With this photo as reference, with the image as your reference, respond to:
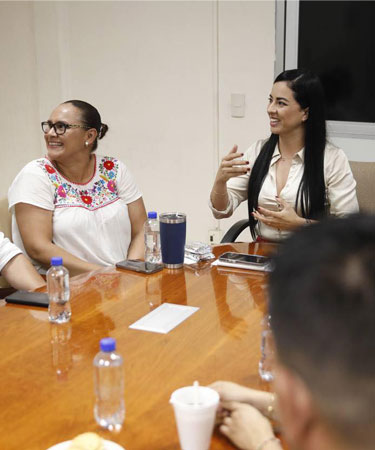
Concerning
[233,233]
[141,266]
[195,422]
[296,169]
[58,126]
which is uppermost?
[58,126]

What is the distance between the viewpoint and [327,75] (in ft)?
13.6

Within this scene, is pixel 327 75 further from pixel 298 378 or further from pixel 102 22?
pixel 298 378

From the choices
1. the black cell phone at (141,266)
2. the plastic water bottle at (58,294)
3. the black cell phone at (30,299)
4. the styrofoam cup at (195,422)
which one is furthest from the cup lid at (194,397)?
the black cell phone at (141,266)

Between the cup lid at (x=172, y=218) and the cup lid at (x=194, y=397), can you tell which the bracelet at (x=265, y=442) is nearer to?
the cup lid at (x=194, y=397)

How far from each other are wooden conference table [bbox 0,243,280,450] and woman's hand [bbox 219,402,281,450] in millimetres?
34

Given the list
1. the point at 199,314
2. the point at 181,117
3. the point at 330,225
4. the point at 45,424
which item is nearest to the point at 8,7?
the point at 181,117

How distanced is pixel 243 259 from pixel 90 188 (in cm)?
85

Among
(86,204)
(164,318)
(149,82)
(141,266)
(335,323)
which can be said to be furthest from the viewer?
(149,82)

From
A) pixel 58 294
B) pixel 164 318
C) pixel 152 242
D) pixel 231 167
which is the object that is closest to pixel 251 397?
pixel 164 318

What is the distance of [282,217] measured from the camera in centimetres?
278

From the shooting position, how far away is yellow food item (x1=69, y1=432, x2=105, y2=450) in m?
1.16

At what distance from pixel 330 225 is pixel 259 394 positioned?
71 centimetres

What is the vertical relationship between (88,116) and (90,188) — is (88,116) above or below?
above

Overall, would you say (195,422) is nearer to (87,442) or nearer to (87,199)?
(87,442)
